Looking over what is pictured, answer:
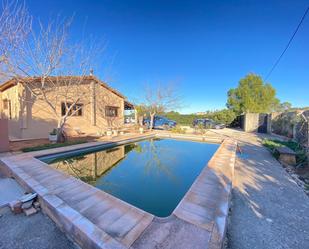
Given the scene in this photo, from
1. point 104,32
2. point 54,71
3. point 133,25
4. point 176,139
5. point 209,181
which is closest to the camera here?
point 209,181

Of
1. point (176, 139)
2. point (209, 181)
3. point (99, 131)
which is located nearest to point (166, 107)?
point (176, 139)

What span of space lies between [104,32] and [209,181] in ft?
30.9

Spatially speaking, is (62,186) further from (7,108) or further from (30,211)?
(7,108)

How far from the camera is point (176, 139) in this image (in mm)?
11961

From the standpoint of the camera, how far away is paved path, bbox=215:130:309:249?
2.32 metres

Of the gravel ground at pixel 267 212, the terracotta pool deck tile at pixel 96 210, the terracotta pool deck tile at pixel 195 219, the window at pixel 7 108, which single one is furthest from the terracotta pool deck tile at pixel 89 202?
the window at pixel 7 108

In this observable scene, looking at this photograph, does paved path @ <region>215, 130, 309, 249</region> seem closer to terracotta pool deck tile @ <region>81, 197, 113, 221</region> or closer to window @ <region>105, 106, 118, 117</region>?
terracotta pool deck tile @ <region>81, 197, 113, 221</region>

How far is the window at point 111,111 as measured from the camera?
13817 millimetres

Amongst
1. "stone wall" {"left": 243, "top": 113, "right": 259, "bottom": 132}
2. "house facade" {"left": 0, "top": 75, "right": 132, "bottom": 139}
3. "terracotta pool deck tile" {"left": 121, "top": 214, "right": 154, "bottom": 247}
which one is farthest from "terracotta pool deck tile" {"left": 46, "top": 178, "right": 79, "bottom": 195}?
"stone wall" {"left": 243, "top": 113, "right": 259, "bottom": 132}

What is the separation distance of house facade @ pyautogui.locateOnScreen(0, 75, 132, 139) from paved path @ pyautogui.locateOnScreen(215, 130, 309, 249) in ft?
27.7

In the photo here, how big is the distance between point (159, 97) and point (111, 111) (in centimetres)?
476

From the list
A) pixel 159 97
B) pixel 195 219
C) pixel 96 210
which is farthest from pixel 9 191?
pixel 159 97

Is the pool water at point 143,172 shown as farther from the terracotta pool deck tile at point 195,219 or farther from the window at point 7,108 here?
the window at point 7,108

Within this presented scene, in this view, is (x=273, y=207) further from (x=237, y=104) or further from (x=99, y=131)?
(x=237, y=104)
